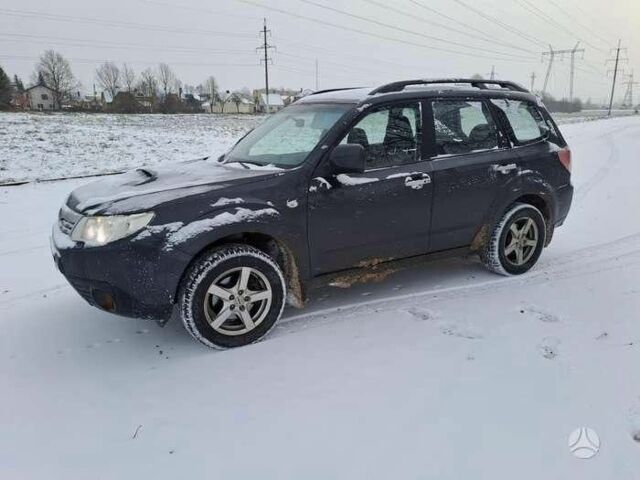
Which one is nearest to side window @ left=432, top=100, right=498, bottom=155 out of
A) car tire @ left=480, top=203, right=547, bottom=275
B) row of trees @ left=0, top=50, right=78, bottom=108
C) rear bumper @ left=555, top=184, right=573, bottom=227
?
car tire @ left=480, top=203, right=547, bottom=275

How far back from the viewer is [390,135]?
4098 mm

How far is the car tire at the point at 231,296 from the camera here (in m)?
3.34

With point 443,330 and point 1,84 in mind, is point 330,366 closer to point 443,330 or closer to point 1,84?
point 443,330

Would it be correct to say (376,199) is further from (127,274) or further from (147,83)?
(147,83)

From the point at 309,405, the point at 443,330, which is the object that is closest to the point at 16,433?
the point at 309,405

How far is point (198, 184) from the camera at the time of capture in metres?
3.50

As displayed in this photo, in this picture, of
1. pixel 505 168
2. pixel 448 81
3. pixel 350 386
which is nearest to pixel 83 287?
pixel 350 386

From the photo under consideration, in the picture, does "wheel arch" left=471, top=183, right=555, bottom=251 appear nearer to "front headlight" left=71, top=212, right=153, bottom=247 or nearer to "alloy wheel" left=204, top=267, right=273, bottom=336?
"alloy wheel" left=204, top=267, right=273, bottom=336

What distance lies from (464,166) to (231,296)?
2222 mm

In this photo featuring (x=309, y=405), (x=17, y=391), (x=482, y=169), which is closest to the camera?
(x=309, y=405)

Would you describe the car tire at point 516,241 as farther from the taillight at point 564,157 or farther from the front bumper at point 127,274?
the front bumper at point 127,274

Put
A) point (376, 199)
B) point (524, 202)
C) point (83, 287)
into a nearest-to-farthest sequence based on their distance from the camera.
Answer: point (83, 287)
point (376, 199)
point (524, 202)

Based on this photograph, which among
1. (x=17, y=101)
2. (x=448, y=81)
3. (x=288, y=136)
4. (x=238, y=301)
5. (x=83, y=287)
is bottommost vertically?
(x=238, y=301)

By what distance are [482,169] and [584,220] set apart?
3.22 metres
